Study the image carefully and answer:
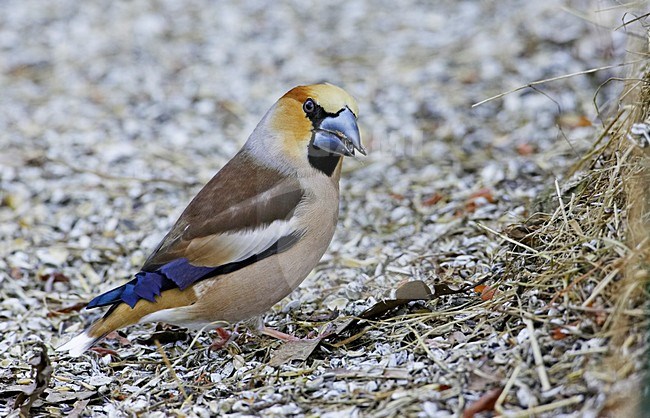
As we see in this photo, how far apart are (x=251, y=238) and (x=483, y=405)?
3.90 ft

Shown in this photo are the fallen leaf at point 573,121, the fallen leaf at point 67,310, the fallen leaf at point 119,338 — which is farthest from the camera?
the fallen leaf at point 573,121

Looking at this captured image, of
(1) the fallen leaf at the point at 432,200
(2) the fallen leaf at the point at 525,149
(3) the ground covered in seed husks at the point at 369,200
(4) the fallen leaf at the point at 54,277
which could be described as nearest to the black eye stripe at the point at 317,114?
(3) the ground covered in seed husks at the point at 369,200

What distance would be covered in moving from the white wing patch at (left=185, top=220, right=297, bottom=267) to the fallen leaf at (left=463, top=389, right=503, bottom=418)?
3.56 ft

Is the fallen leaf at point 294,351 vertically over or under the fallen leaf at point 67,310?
under

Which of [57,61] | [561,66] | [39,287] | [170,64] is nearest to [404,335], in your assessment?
[39,287]

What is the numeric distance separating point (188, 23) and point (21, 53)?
1.51 meters

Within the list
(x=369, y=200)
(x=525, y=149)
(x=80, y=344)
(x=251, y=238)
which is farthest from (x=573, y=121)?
(x=80, y=344)

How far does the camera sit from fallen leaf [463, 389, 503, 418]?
8.75 feet

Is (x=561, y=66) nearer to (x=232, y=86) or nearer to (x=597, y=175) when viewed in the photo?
(x=232, y=86)

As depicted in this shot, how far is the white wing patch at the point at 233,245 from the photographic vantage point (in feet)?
11.1

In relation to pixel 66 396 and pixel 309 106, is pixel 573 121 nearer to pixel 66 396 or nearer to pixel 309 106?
pixel 309 106

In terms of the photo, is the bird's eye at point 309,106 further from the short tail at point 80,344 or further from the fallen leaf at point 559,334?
the fallen leaf at point 559,334

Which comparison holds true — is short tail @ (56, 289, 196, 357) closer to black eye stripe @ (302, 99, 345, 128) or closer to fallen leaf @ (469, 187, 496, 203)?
black eye stripe @ (302, 99, 345, 128)

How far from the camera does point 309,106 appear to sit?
11.7 ft
